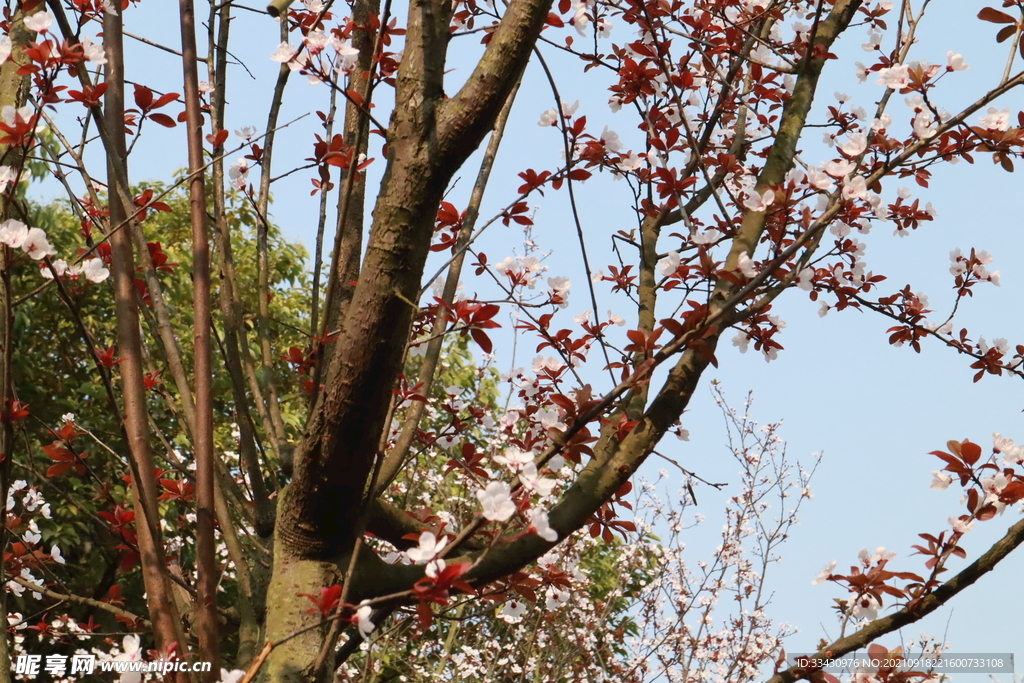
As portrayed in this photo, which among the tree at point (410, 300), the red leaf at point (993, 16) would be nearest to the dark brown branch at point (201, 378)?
the tree at point (410, 300)

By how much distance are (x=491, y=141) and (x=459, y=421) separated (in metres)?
0.85

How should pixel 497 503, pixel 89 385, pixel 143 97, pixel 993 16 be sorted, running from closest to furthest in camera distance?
pixel 497 503 < pixel 143 97 < pixel 993 16 < pixel 89 385

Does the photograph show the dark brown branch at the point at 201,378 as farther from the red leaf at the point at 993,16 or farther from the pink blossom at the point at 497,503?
the red leaf at the point at 993,16

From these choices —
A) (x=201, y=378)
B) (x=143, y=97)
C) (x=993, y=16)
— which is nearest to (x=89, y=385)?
(x=143, y=97)

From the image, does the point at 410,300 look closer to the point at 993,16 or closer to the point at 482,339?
the point at 482,339

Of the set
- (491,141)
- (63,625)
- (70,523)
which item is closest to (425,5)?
(491,141)

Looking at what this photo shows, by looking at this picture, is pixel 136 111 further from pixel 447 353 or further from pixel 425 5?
pixel 447 353

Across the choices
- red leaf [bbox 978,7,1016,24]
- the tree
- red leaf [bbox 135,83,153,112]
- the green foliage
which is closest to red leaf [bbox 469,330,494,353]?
the tree

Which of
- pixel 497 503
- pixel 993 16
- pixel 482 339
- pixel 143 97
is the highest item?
pixel 993 16

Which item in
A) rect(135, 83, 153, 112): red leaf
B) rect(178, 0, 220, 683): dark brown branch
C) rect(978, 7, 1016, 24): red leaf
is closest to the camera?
rect(178, 0, 220, 683): dark brown branch

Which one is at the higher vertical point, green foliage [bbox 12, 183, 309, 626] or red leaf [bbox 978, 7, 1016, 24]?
green foliage [bbox 12, 183, 309, 626]

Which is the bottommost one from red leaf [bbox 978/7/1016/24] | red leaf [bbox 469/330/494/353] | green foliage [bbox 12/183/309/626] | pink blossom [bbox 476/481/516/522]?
pink blossom [bbox 476/481/516/522]

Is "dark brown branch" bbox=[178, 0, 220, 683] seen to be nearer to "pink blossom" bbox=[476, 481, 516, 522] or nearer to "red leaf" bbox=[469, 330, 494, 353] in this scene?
"pink blossom" bbox=[476, 481, 516, 522]

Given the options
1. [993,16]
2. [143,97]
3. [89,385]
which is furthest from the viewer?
[89,385]
